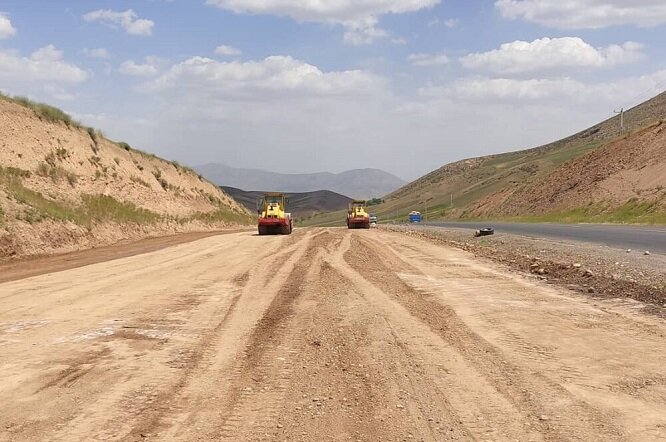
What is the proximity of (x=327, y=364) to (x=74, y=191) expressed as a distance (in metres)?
32.6

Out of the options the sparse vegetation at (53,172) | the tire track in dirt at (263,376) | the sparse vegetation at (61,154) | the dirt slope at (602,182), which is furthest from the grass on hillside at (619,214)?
the sparse vegetation at (61,154)

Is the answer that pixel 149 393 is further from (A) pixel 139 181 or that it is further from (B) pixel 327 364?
(A) pixel 139 181

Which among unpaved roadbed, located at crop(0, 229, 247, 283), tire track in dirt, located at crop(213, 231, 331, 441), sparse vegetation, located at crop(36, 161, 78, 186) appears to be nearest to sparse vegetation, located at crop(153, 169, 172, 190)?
sparse vegetation, located at crop(36, 161, 78, 186)

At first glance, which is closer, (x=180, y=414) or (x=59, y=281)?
(x=180, y=414)

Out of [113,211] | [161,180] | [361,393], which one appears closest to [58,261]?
[113,211]

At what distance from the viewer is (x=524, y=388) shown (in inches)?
255

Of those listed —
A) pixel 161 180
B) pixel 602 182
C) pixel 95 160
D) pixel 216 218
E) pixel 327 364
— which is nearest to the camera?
pixel 327 364

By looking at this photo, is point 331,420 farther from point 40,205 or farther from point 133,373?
point 40,205

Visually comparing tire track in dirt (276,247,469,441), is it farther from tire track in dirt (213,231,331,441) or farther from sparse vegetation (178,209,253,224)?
sparse vegetation (178,209,253,224)

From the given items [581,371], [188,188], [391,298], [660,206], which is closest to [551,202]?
[660,206]

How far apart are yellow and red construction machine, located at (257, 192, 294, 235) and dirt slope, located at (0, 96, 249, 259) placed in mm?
7187

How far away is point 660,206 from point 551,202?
22.3 meters

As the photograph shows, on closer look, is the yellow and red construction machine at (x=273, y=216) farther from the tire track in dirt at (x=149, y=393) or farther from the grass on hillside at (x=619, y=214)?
the tire track in dirt at (x=149, y=393)

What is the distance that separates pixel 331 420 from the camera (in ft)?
18.2
